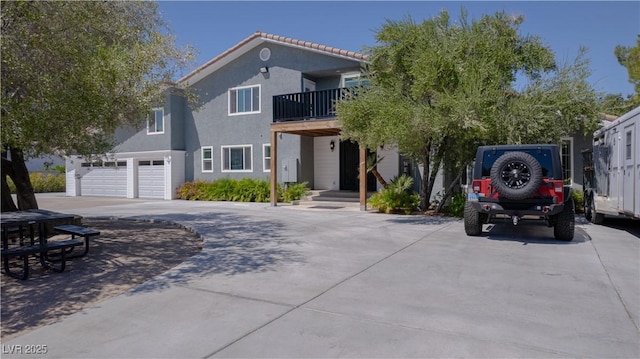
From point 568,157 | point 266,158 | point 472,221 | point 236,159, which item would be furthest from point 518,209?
point 236,159

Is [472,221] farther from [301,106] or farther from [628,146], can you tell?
[301,106]

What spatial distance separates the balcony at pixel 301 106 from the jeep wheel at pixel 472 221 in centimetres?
832

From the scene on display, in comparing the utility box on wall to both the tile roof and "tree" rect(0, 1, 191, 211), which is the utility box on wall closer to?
the tile roof

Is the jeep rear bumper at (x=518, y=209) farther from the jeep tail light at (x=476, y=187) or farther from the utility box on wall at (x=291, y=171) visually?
the utility box on wall at (x=291, y=171)

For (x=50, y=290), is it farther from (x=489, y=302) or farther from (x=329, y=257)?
(x=489, y=302)

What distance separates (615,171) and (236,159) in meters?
16.1

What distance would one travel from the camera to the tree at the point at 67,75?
611 centimetres

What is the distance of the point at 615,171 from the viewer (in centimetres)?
1030

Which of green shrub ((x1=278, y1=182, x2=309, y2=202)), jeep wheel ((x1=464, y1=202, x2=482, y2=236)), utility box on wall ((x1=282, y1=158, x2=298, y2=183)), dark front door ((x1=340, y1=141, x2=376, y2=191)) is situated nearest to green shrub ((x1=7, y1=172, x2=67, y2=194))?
utility box on wall ((x1=282, y1=158, x2=298, y2=183))

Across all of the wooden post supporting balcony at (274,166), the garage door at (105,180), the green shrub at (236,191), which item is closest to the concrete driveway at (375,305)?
the wooden post supporting balcony at (274,166)

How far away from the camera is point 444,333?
4.19 m

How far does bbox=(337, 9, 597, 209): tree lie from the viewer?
11332mm

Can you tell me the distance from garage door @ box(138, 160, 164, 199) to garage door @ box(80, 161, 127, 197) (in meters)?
1.29

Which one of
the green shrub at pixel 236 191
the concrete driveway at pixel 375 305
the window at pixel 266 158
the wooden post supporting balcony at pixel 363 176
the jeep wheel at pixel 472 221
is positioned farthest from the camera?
the window at pixel 266 158
